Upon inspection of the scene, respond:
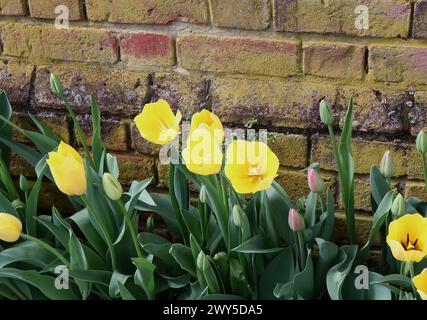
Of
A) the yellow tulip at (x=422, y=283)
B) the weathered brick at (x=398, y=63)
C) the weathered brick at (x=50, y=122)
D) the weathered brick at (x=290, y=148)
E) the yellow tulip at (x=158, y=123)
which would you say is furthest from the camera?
the weathered brick at (x=50, y=122)

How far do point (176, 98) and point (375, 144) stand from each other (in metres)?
0.33

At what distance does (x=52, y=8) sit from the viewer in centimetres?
123

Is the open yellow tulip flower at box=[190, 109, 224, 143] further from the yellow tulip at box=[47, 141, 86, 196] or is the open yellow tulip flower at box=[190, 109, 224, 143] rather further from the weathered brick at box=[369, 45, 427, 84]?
the weathered brick at box=[369, 45, 427, 84]

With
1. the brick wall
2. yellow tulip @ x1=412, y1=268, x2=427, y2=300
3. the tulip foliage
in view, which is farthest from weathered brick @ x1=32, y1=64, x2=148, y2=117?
yellow tulip @ x1=412, y1=268, x2=427, y2=300

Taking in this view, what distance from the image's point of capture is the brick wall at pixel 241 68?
111cm

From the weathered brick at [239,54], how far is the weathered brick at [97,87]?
9 centimetres

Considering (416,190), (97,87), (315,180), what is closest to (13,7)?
(97,87)

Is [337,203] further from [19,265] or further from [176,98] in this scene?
[19,265]

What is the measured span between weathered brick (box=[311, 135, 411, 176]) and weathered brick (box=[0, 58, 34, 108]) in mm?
509

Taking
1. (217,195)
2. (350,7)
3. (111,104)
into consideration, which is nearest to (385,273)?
(217,195)

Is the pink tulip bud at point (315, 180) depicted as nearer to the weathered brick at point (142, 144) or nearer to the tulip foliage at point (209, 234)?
the tulip foliage at point (209, 234)

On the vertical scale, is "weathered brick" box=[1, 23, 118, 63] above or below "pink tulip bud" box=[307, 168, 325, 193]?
above

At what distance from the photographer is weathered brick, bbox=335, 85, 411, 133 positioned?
44.4 inches

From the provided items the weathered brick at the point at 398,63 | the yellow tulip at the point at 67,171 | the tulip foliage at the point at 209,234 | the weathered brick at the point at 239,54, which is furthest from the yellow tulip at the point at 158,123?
the weathered brick at the point at 398,63
